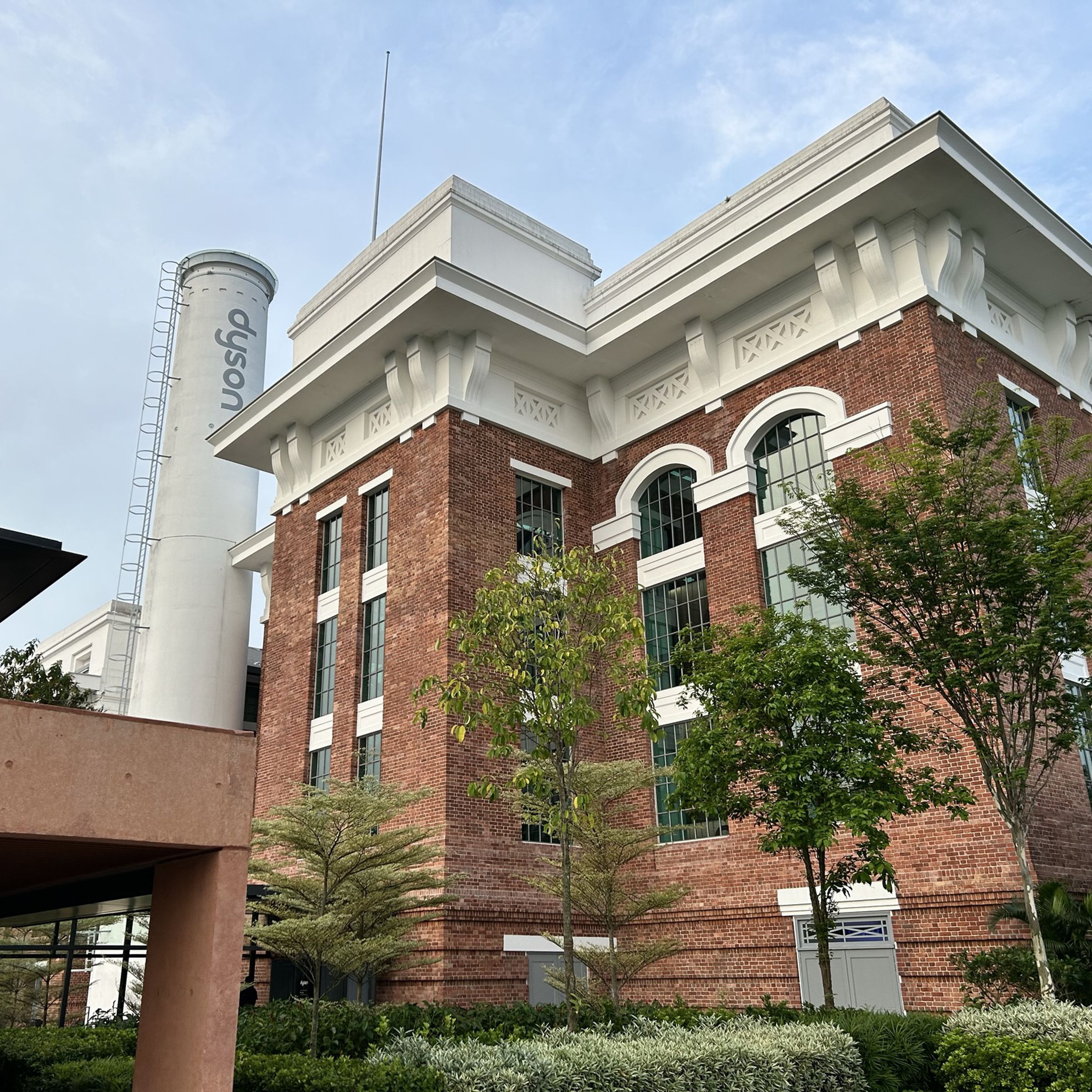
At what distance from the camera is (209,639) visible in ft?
111

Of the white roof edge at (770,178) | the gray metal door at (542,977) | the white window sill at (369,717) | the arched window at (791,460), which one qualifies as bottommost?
the gray metal door at (542,977)

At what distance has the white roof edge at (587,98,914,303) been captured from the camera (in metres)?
20.6

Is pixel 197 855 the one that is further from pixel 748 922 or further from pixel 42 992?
pixel 42 992

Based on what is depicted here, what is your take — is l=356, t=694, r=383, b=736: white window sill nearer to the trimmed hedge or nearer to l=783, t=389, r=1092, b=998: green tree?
the trimmed hedge

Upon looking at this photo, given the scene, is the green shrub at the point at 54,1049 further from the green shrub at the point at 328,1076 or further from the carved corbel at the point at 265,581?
the carved corbel at the point at 265,581

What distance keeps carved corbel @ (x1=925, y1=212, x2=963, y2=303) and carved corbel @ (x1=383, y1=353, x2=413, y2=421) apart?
11305 millimetres

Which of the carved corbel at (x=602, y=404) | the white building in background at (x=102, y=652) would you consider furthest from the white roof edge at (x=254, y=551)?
the carved corbel at (x=602, y=404)

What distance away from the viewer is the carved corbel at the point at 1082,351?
2294 centimetres

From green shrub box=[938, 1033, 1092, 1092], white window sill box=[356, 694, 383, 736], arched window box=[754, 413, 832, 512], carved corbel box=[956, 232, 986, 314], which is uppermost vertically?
carved corbel box=[956, 232, 986, 314]

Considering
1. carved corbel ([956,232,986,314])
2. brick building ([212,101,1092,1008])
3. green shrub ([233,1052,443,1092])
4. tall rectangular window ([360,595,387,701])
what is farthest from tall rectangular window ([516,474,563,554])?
green shrub ([233,1052,443,1092])

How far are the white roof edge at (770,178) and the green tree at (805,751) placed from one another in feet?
32.8

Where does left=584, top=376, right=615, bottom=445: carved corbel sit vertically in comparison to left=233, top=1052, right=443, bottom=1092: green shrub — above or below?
above

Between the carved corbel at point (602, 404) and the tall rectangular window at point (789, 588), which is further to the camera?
the carved corbel at point (602, 404)

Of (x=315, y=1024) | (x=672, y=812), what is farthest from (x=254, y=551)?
(x=315, y=1024)
